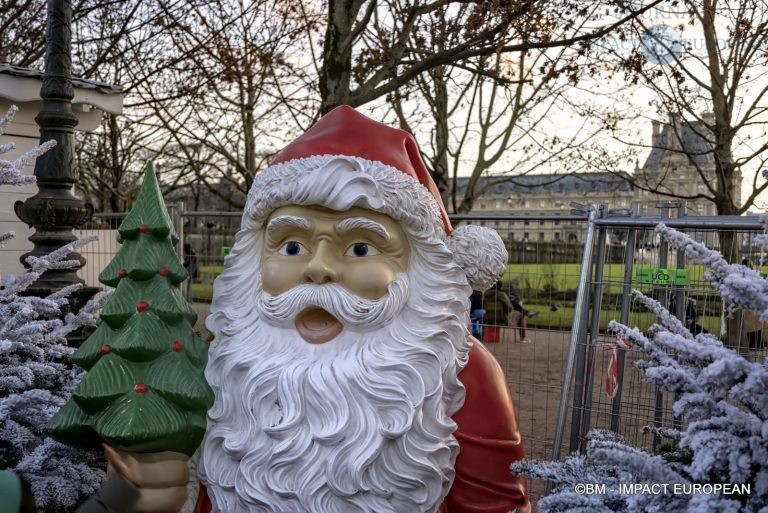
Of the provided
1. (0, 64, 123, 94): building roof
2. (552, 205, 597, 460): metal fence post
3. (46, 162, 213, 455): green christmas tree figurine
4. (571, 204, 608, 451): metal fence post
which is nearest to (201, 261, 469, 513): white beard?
(46, 162, 213, 455): green christmas tree figurine

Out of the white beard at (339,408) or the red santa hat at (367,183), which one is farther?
the red santa hat at (367,183)

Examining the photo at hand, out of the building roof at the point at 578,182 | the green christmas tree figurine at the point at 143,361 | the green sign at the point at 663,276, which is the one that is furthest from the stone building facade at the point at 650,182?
the green christmas tree figurine at the point at 143,361

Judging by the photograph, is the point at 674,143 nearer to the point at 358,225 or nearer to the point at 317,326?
the point at 358,225

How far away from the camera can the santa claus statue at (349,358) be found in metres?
2.45

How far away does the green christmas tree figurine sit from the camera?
7.72 ft

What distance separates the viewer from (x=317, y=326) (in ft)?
8.77

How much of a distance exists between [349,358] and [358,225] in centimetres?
50

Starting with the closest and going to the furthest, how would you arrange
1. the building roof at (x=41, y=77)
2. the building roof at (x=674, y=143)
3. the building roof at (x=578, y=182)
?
the building roof at (x=41, y=77), the building roof at (x=674, y=143), the building roof at (x=578, y=182)

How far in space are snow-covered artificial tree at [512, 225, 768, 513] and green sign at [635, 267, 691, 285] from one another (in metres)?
1.94

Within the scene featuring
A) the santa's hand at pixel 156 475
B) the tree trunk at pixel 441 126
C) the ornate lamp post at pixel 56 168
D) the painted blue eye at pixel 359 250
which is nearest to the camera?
the santa's hand at pixel 156 475

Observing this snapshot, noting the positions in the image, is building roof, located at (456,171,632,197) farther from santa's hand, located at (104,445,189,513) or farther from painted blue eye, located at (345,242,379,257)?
santa's hand, located at (104,445,189,513)

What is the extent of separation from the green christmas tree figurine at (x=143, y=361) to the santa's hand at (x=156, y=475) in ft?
0.10

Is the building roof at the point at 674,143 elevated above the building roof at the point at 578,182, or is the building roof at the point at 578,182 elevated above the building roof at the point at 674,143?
the building roof at the point at 674,143

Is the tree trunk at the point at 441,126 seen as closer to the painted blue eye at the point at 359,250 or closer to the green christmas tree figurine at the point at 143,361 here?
the painted blue eye at the point at 359,250
